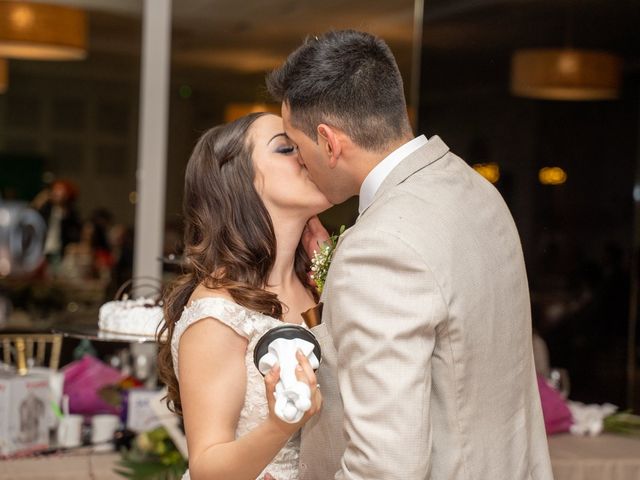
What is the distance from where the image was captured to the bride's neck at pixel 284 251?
227 cm

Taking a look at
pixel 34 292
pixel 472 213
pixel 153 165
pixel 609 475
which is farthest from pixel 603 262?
pixel 34 292

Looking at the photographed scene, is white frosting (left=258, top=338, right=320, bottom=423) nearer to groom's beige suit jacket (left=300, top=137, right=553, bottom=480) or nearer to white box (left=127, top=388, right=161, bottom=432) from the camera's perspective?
groom's beige suit jacket (left=300, top=137, right=553, bottom=480)

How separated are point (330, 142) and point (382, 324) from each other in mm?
396

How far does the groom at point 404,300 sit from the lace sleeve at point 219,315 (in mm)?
291

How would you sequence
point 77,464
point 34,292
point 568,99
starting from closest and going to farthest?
point 77,464
point 568,99
point 34,292

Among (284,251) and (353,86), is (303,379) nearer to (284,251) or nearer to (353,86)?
(353,86)

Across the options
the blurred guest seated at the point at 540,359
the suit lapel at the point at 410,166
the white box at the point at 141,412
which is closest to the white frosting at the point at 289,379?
the suit lapel at the point at 410,166

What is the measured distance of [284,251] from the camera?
2.33 meters

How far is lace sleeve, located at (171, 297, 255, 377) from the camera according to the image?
2057 millimetres

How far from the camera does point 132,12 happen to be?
6.13m

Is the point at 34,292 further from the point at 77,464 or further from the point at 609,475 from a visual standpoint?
the point at 609,475

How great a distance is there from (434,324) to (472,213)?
0.80 ft

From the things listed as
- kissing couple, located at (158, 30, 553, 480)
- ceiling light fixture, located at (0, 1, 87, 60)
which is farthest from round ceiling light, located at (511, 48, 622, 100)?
kissing couple, located at (158, 30, 553, 480)

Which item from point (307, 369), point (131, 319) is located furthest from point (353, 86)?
point (131, 319)
